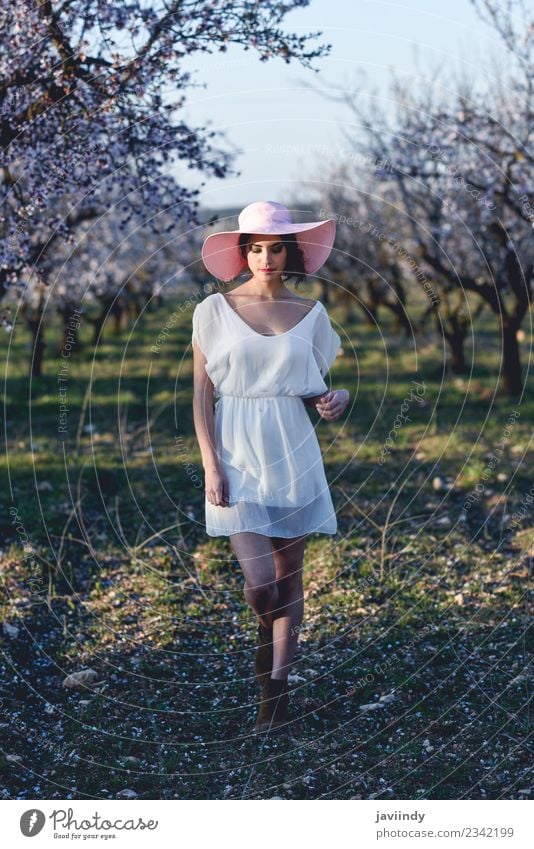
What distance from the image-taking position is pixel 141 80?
7910 mm

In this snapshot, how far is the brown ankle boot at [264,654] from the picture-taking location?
20.5ft

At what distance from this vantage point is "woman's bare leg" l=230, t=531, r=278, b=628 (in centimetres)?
584

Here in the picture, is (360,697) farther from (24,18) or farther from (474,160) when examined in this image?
(474,160)

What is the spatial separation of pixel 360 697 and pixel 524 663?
4.09 feet

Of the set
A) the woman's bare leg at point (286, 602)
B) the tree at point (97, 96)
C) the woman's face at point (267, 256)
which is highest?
the tree at point (97, 96)

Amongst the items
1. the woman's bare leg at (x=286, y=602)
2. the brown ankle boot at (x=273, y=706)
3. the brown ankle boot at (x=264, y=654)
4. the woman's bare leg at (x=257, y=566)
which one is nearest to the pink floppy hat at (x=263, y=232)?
the woman's bare leg at (x=257, y=566)

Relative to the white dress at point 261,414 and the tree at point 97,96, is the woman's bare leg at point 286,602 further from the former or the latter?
the tree at point 97,96

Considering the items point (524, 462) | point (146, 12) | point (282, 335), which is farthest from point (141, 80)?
point (524, 462)

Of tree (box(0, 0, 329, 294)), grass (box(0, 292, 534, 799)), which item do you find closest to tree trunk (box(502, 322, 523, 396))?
grass (box(0, 292, 534, 799))

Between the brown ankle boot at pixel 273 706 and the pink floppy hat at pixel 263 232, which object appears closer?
the pink floppy hat at pixel 263 232

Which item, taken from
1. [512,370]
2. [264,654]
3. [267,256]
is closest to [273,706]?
[264,654]

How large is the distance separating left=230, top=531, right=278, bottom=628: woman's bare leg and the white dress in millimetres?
59

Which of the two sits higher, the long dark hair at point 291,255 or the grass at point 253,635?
the long dark hair at point 291,255

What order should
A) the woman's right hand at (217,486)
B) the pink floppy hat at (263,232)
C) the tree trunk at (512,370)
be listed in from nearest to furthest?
the pink floppy hat at (263,232), the woman's right hand at (217,486), the tree trunk at (512,370)
